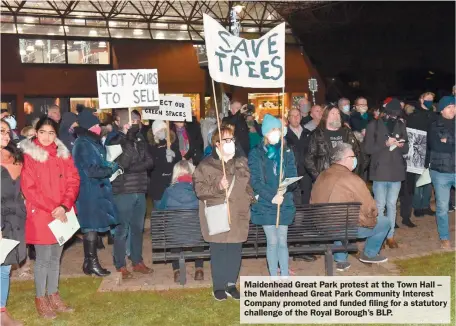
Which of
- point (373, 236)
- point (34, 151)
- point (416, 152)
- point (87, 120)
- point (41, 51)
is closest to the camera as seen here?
point (34, 151)

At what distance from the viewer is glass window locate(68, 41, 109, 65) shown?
27.2 meters

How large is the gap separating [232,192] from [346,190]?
1601 millimetres

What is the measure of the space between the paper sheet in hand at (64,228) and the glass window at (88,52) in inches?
871

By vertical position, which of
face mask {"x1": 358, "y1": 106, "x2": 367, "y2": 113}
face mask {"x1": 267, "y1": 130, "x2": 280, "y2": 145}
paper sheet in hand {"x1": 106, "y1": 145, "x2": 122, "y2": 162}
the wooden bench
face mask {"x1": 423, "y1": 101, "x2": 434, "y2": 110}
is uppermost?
face mask {"x1": 423, "y1": 101, "x2": 434, "y2": 110}

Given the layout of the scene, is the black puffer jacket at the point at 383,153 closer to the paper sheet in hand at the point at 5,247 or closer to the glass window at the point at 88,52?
the paper sheet in hand at the point at 5,247

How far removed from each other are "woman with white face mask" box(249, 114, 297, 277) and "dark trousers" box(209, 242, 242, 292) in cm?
38

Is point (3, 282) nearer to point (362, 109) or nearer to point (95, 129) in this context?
point (95, 129)

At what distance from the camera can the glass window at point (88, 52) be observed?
27188 mm

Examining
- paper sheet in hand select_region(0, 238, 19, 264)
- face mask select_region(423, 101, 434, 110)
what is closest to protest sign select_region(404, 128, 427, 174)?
face mask select_region(423, 101, 434, 110)

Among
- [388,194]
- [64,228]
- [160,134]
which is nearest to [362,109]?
[388,194]

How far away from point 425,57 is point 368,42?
9.14 ft

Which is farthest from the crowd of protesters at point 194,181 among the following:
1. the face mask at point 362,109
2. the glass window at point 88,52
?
the glass window at point 88,52

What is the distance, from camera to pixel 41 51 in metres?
26.5

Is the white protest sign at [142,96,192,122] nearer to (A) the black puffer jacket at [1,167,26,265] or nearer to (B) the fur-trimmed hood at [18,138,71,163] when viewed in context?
(B) the fur-trimmed hood at [18,138,71,163]
